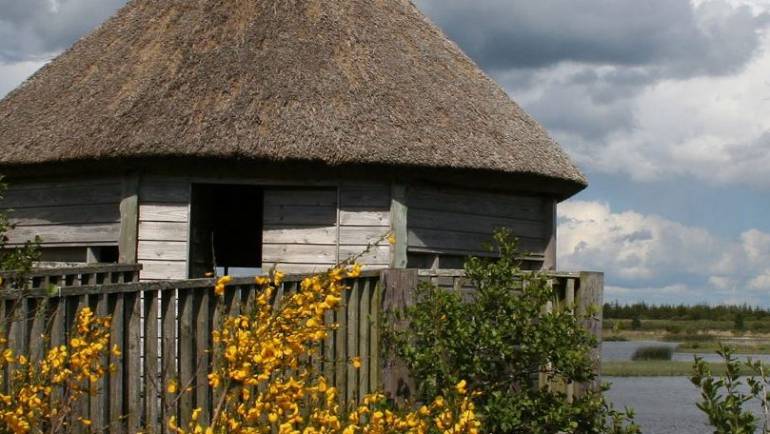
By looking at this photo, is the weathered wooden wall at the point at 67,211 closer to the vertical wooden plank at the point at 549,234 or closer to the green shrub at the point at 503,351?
the green shrub at the point at 503,351

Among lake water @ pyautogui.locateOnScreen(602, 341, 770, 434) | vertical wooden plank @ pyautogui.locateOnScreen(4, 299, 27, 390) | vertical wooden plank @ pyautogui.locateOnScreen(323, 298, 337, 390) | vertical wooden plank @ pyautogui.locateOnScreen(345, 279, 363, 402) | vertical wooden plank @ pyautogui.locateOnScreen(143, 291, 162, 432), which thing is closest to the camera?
vertical wooden plank @ pyautogui.locateOnScreen(4, 299, 27, 390)

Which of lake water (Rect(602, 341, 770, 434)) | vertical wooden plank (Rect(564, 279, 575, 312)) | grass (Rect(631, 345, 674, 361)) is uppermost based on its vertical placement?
vertical wooden plank (Rect(564, 279, 575, 312))

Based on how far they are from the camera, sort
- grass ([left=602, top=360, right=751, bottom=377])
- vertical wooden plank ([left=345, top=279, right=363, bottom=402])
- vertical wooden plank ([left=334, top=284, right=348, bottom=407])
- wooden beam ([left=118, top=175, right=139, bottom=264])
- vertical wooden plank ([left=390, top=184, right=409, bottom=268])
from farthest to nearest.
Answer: grass ([left=602, top=360, right=751, bottom=377])
wooden beam ([left=118, top=175, right=139, bottom=264])
vertical wooden plank ([left=390, top=184, right=409, bottom=268])
vertical wooden plank ([left=345, top=279, right=363, bottom=402])
vertical wooden plank ([left=334, top=284, right=348, bottom=407])

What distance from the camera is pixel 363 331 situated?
23.5 feet

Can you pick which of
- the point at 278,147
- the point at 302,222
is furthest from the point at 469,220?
the point at 278,147

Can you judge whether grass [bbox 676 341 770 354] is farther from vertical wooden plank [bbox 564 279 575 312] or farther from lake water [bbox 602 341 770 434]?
vertical wooden plank [bbox 564 279 575 312]

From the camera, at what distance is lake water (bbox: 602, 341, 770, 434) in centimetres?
2302

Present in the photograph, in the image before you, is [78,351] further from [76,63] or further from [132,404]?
[76,63]

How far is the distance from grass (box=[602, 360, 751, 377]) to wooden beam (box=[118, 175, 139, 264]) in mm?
25975

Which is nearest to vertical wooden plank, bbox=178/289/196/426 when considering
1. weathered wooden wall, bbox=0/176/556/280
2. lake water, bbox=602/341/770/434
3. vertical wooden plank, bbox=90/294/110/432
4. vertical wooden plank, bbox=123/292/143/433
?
vertical wooden plank, bbox=123/292/143/433

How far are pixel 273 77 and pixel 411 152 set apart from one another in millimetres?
1491

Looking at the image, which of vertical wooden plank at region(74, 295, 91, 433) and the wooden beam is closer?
vertical wooden plank at region(74, 295, 91, 433)

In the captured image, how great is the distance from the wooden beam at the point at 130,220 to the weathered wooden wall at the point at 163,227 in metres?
0.04

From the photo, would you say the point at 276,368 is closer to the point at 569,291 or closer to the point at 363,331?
the point at 363,331
